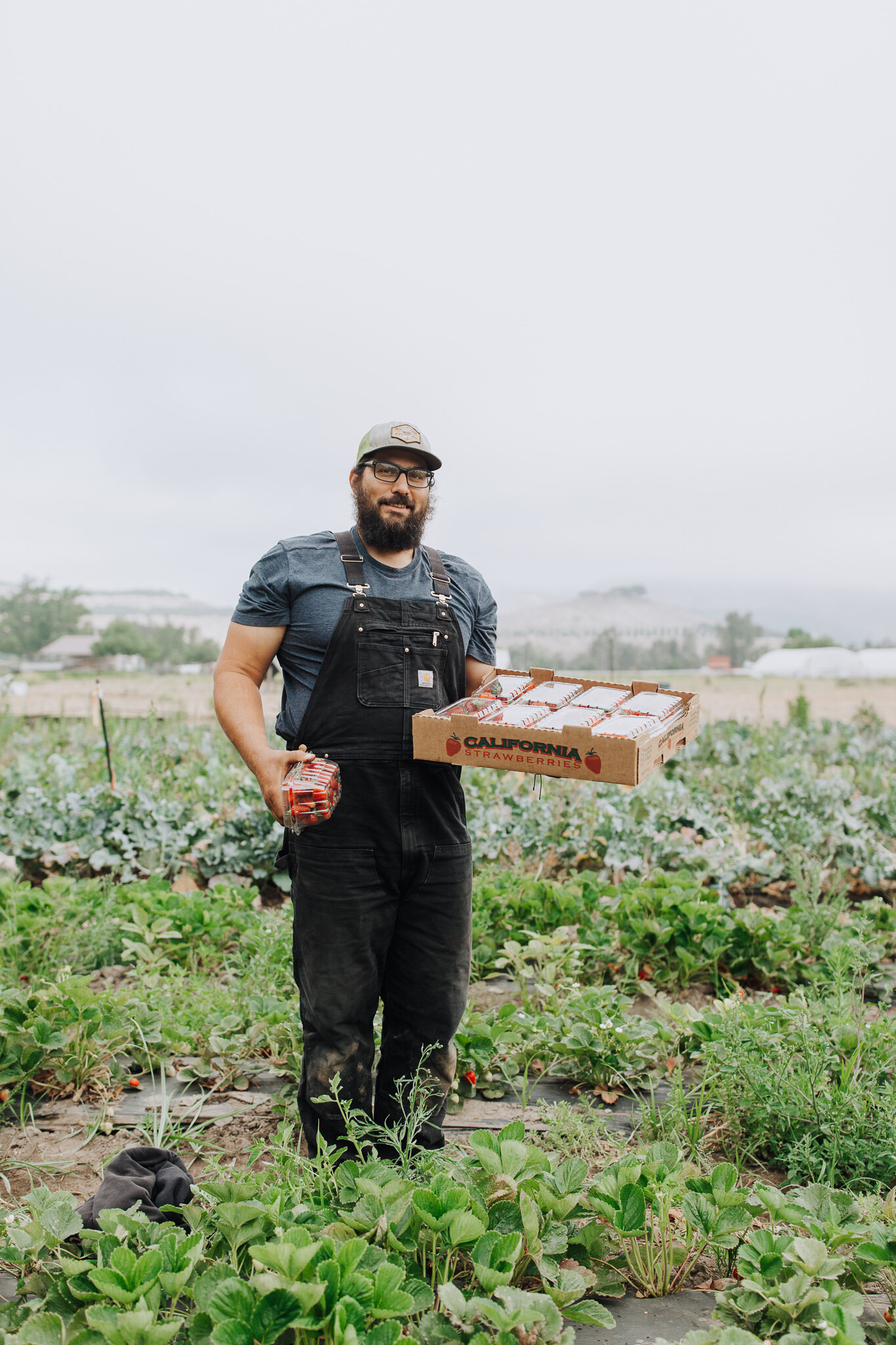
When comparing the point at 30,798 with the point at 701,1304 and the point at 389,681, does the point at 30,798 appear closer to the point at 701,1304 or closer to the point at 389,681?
the point at 389,681

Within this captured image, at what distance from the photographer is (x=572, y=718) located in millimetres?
2521

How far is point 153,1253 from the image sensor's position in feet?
5.29

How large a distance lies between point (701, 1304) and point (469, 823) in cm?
371

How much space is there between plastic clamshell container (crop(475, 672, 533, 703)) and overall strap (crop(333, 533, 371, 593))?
46cm

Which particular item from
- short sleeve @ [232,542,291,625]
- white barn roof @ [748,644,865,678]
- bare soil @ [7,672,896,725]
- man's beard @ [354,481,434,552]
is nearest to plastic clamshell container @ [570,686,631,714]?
man's beard @ [354,481,434,552]

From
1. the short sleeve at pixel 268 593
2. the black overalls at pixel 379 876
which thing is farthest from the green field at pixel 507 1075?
the short sleeve at pixel 268 593

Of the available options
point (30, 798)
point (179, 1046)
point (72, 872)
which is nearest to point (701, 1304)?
point (179, 1046)

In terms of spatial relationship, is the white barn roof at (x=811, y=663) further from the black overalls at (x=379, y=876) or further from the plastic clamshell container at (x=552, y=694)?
the black overalls at (x=379, y=876)

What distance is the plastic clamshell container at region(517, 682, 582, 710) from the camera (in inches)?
105

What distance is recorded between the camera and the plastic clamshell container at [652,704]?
2.60 m

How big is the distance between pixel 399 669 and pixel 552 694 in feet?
1.61

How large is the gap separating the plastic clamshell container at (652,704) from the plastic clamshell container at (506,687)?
0.31 m

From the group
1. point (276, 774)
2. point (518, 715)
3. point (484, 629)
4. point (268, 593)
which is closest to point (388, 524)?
A: point (268, 593)

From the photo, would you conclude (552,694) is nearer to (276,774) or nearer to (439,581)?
(439,581)
